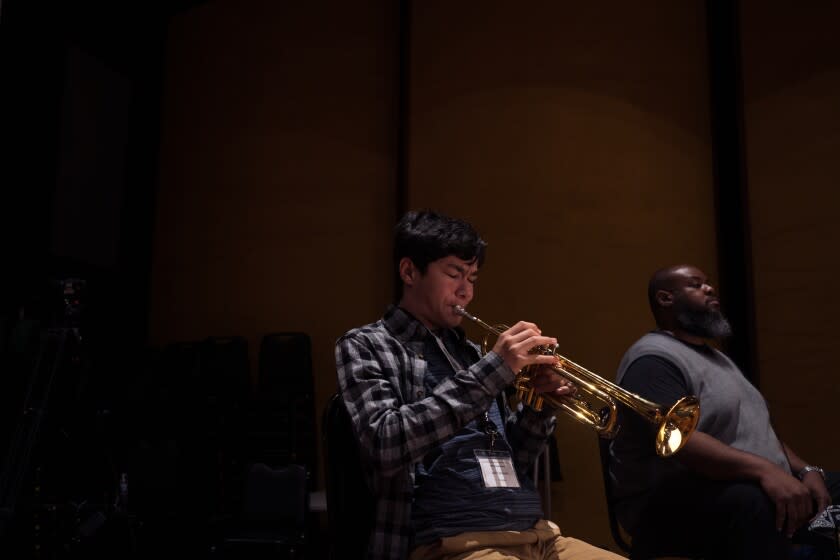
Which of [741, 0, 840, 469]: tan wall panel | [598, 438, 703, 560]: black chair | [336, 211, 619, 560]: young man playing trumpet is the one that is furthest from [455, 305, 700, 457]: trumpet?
[741, 0, 840, 469]: tan wall panel

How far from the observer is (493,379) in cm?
188

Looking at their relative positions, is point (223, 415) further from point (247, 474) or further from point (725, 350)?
point (725, 350)

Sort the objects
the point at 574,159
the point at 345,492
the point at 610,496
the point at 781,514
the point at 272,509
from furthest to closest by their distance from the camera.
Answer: the point at 574,159 < the point at 272,509 < the point at 610,496 < the point at 781,514 < the point at 345,492

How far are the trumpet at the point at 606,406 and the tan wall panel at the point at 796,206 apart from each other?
10.0ft

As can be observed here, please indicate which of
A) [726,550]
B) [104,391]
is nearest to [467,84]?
[104,391]

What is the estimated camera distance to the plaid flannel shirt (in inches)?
71.2

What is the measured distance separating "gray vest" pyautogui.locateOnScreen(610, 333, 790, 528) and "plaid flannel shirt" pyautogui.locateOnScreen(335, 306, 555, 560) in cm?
90

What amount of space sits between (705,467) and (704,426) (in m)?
0.26

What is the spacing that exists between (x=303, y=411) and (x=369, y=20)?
10.6 ft

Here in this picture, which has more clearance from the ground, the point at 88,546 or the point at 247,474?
the point at 247,474

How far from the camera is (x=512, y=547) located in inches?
74.0

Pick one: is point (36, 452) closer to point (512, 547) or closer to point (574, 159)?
point (512, 547)

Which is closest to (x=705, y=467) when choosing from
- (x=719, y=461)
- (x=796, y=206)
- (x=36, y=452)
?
(x=719, y=461)

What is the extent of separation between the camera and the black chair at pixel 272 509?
434cm
